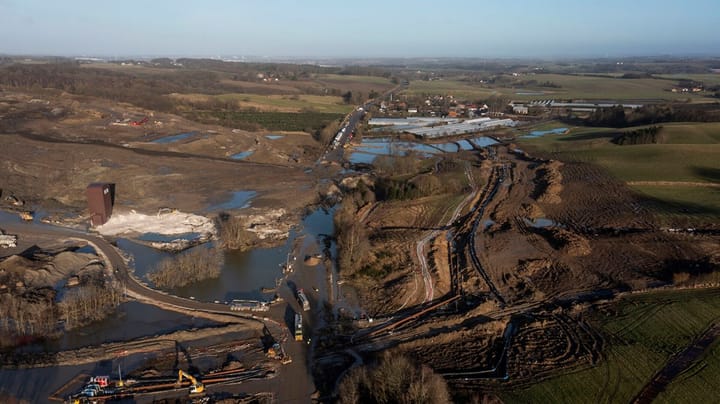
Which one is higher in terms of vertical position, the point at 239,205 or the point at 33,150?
the point at 33,150

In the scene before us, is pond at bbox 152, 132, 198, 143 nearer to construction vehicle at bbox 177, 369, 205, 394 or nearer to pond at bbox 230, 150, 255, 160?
pond at bbox 230, 150, 255, 160

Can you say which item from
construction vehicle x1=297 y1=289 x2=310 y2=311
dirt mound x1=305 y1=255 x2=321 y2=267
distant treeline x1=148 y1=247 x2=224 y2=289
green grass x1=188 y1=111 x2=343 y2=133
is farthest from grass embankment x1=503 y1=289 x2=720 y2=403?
green grass x1=188 y1=111 x2=343 y2=133

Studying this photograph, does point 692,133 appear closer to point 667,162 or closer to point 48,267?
point 667,162

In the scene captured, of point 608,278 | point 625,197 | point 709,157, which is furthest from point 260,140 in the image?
point 709,157

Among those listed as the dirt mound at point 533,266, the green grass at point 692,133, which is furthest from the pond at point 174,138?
the green grass at point 692,133

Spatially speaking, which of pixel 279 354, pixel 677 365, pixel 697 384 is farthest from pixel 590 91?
pixel 279 354

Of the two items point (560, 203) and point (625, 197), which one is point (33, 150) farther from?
point (625, 197)
